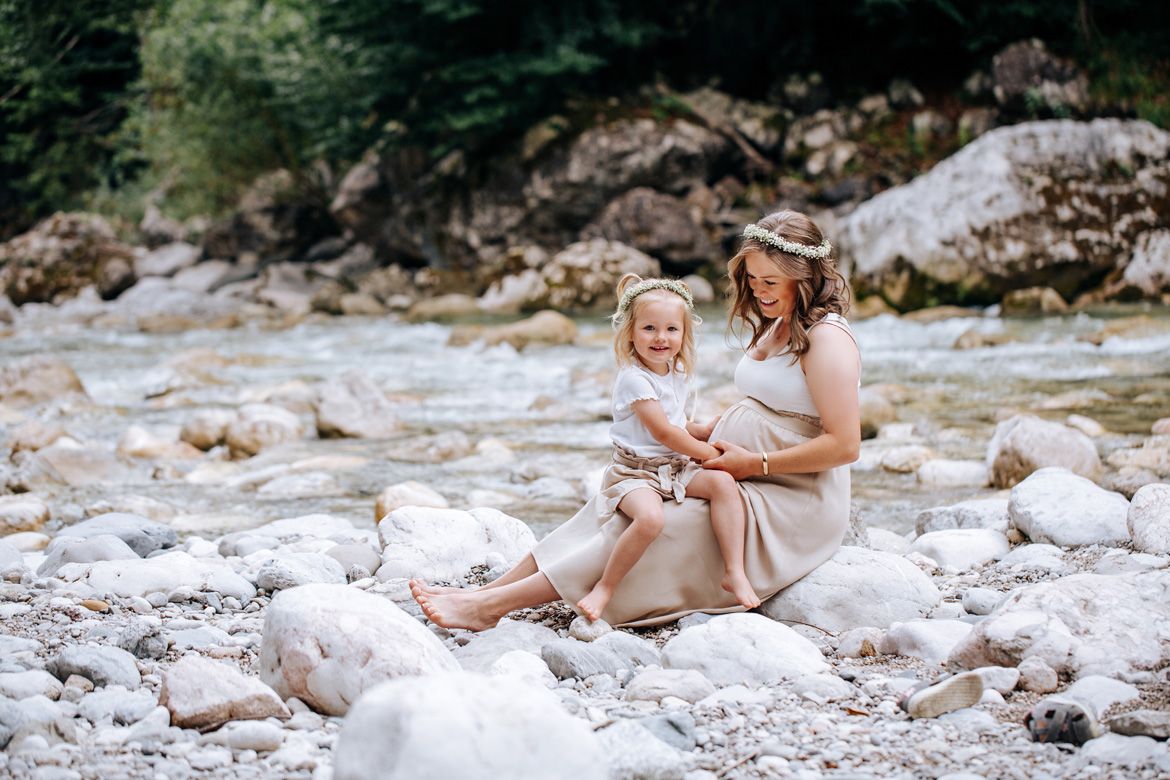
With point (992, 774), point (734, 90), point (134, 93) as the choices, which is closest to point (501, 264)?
point (734, 90)

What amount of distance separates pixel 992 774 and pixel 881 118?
1972cm

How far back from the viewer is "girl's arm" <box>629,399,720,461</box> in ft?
11.4

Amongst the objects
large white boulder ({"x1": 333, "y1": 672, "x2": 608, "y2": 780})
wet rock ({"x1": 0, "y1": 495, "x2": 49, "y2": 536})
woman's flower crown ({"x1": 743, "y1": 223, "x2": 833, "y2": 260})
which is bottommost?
wet rock ({"x1": 0, "y1": 495, "x2": 49, "y2": 536})

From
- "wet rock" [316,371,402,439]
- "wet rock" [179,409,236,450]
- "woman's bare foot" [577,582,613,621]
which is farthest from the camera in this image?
"wet rock" [316,371,402,439]

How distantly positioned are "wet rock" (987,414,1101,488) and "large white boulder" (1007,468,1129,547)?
1.21 metres

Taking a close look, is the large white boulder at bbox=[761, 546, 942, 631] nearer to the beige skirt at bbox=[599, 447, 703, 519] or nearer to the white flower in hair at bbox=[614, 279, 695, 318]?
the beige skirt at bbox=[599, 447, 703, 519]

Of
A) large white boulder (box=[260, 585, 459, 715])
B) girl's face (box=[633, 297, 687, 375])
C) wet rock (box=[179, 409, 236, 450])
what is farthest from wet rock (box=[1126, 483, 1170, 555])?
wet rock (box=[179, 409, 236, 450])

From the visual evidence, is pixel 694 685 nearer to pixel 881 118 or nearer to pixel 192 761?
pixel 192 761

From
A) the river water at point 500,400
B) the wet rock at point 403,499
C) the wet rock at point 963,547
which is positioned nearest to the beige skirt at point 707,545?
the wet rock at point 963,547

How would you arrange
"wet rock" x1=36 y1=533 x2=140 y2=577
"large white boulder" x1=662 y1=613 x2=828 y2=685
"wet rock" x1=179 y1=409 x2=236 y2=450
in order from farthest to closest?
"wet rock" x1=179 y1=409 x2=236 y2=450 < "wet rock" x1=36 y1=533 x2=140 y2=577 < "large white boulder" x1=662 y1=613 x2=828 y2=685

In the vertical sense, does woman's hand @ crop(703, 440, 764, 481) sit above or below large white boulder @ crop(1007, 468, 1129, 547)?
above

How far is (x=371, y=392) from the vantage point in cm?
871

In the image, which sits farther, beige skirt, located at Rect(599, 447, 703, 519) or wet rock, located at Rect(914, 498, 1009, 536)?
wet rock, located at Rect(914, 498, 1009, 536)

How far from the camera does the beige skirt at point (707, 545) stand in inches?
139
